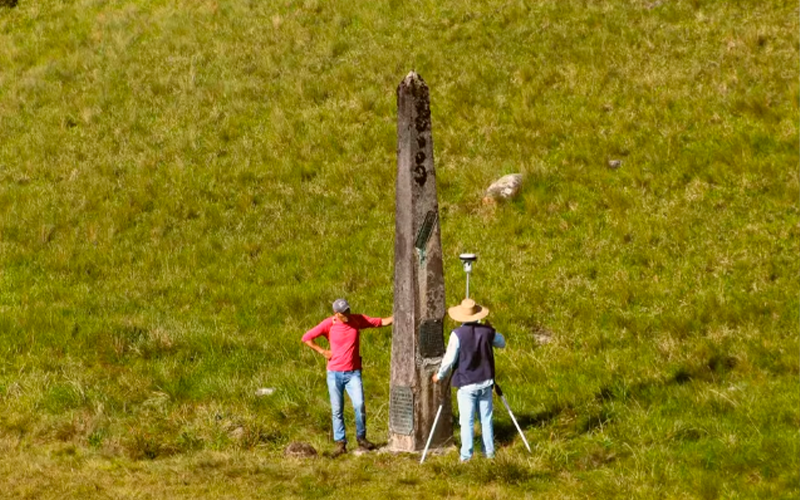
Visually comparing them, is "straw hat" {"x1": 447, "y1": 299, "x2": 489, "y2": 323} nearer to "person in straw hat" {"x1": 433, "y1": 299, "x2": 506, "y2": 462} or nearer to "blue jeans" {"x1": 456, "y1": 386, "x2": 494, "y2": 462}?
"person in straw hat" {"x1": 433, "y1": 299, "x2": 506, "y2": 462}

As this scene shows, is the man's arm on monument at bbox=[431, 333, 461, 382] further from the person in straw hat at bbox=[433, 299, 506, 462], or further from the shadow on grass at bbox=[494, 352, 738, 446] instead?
the shadow on grass at bbox=[494, 352, 738, 446]

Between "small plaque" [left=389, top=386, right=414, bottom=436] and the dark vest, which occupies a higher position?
the dark vest

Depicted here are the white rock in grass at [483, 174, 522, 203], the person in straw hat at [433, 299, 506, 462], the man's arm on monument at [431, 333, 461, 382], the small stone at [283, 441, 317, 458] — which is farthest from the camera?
the white rock in grass at [483, 174, 522, 203]

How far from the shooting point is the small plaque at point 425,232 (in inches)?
440

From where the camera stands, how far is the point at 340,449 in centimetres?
1145

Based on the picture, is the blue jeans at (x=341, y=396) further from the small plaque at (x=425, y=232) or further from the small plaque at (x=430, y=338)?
the small plaque at (x=425, y=232)

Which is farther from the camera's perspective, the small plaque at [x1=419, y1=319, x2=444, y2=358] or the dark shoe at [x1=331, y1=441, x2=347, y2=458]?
the dark shoe at [x1=331, y1=441, x2=347, y2=458]

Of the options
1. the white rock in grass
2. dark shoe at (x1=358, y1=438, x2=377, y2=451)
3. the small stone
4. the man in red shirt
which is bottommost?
dark shoe at (x1=358, y1=438, x2=377, y2=451)

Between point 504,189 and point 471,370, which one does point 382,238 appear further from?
point 471,370

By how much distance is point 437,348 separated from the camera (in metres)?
11.3

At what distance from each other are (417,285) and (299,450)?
93.4 inches

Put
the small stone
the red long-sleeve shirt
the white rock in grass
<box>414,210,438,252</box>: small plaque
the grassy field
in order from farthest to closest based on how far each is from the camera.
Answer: the white rock in grass < the red long-sleeve shirt < the small stone < <box>414,210,438,252</box>: small plaque < the grassy field

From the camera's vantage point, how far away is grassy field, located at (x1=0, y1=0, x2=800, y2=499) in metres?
10.8

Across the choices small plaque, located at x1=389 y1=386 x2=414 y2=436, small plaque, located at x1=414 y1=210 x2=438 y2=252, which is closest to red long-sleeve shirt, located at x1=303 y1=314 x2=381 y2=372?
small plaque, located at x1=389 y1=386 x2=414 y2=436
